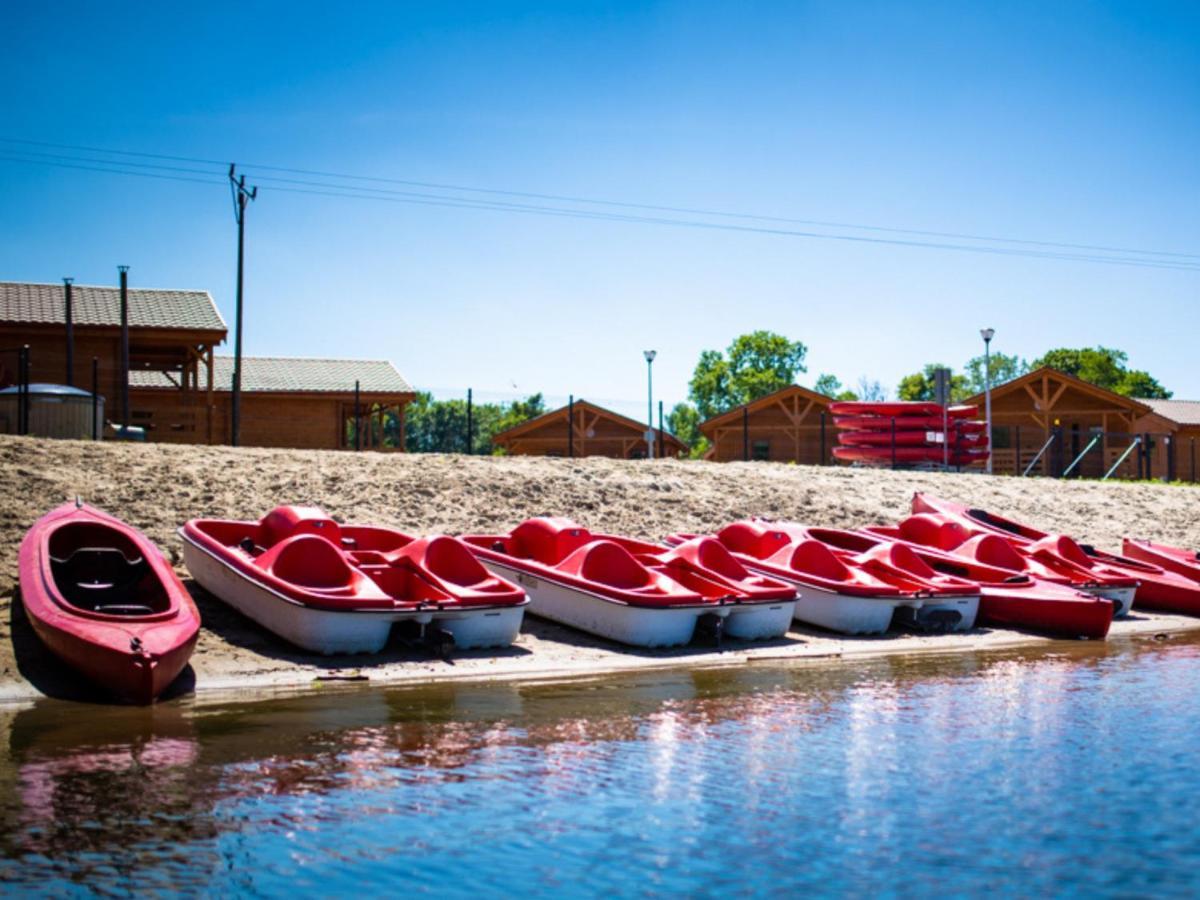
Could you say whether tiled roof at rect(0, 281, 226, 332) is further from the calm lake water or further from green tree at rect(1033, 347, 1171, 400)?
green tree at rect(1033, 347, 1171, 400)

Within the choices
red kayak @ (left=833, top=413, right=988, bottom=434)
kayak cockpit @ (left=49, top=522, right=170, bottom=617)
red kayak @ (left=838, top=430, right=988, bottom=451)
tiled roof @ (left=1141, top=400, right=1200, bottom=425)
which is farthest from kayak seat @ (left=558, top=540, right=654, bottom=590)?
tiled roof @ (left=1141, top=400, right=1200, bottom=425)

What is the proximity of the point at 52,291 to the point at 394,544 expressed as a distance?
68.6ft

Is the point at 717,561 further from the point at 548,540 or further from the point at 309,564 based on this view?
the point at 309,564

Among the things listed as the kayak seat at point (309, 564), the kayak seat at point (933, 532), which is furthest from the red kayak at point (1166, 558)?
the kayak seat at point (309, 564)

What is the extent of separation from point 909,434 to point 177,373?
22099 millimetres

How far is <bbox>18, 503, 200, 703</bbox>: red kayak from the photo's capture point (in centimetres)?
1012

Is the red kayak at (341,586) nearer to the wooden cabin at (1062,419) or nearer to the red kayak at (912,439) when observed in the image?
the red kayak at (912,439)

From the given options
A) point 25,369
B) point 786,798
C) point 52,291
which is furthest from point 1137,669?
point 52,291

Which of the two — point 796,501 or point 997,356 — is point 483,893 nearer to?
point 796,501

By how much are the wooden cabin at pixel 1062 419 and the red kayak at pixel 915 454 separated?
358 inches

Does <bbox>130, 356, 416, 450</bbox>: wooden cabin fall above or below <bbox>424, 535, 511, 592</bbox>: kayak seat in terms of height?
above

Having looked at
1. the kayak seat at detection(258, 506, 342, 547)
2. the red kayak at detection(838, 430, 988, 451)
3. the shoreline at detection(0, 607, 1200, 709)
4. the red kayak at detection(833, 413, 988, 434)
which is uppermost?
the red kayak at detection(833, 413, 988, 434)

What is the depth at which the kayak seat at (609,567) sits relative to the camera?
46.6 feet

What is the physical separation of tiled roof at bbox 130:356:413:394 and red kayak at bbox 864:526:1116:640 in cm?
2073
